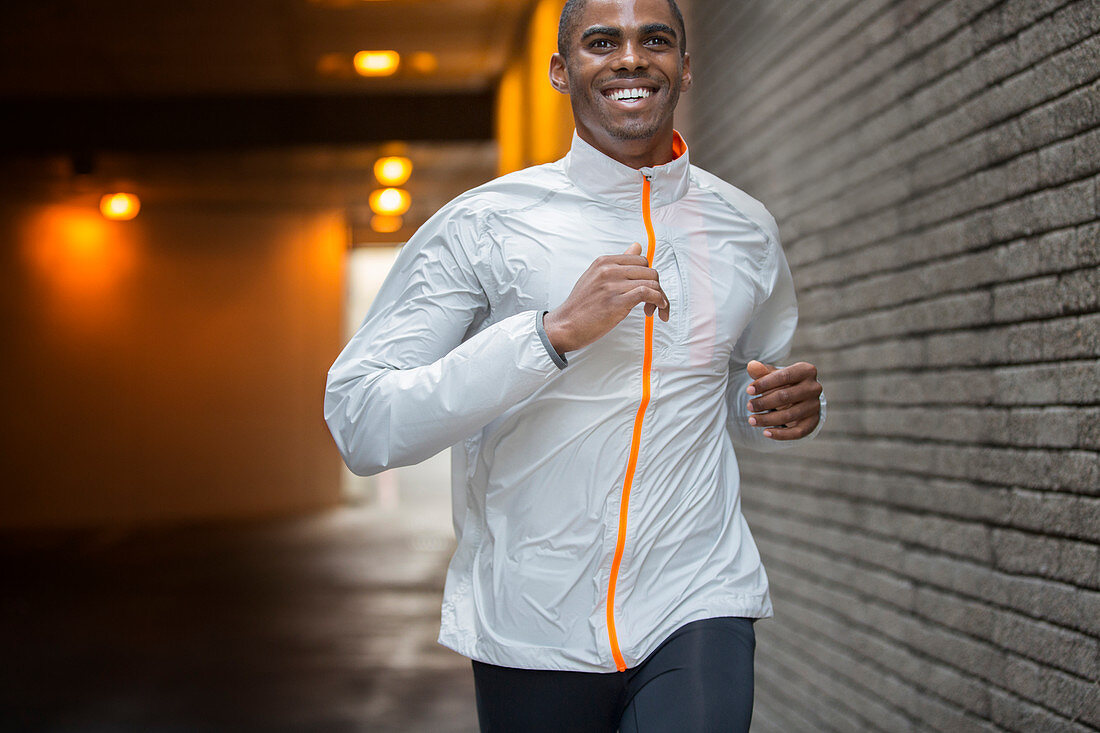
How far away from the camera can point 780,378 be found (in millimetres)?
1614

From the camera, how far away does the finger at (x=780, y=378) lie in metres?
1.61

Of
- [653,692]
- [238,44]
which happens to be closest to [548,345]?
[653,692]

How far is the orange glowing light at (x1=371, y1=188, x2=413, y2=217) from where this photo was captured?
13.1 metres

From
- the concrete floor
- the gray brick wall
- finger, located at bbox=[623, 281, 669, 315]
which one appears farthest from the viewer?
the concrete floor

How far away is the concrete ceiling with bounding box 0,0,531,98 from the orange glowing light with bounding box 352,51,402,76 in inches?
4.3

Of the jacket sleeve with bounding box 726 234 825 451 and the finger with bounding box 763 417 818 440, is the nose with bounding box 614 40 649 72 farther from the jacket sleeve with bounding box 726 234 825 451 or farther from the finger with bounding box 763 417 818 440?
the finger with bounding box 763 417 818 440

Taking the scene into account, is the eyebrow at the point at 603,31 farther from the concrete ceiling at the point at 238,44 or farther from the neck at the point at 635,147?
the concrete ceiling at the point at 238,44

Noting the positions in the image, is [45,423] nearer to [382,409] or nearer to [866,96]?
[866,96]

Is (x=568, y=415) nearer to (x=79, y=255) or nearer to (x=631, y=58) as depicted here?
(x=631, y=58)

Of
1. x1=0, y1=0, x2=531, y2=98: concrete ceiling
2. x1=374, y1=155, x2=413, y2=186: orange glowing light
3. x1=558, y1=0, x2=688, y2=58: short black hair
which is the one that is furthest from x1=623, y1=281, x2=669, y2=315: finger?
x1=374, y1=155, x2=413, y2=186: orange glowing light

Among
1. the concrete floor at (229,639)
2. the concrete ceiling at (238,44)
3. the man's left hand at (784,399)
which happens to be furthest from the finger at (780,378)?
the concrete ceiling at (238,44)

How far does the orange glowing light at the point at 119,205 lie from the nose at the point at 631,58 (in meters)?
12.4

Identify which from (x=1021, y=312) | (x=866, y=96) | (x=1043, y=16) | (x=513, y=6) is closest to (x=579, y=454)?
(x=1021, y=312)

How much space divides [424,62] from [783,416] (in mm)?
7927
